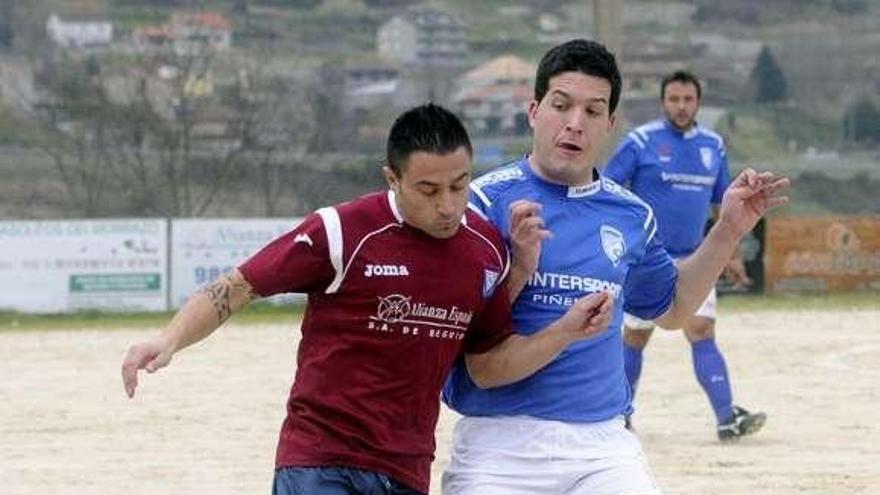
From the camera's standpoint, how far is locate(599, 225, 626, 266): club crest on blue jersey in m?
6.34

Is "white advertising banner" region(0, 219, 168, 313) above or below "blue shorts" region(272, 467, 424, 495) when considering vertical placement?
below

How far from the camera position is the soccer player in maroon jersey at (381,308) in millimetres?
5844

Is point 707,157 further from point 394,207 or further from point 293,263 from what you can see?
point 293,263

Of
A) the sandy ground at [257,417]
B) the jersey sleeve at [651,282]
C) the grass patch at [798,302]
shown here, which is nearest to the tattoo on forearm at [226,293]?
the jersey sleeve at [651,282]

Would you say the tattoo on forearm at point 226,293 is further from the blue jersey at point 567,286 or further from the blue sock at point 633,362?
the blue sock at point 633,362

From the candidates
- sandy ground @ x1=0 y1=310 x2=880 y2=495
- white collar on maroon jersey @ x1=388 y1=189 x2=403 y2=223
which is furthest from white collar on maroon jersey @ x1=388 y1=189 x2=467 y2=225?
sandy ground @ x1=0 y1=310 x2=880 y2=495

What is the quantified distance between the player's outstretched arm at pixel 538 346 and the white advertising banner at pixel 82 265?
66.5 ft

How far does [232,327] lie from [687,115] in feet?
36.6

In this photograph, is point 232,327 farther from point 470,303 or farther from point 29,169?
point 470,303

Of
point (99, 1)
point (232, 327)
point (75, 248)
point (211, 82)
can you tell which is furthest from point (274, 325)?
point (99, 1)

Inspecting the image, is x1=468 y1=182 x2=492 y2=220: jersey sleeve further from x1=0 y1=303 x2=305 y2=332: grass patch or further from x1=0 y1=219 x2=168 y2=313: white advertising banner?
x1=0 y1=219 x2=168 y2=313: white advertising banner

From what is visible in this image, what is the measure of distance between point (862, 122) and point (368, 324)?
30434 millimetres

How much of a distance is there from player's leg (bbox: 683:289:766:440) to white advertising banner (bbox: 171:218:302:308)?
1345 centimetres

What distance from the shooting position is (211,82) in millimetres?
33781
